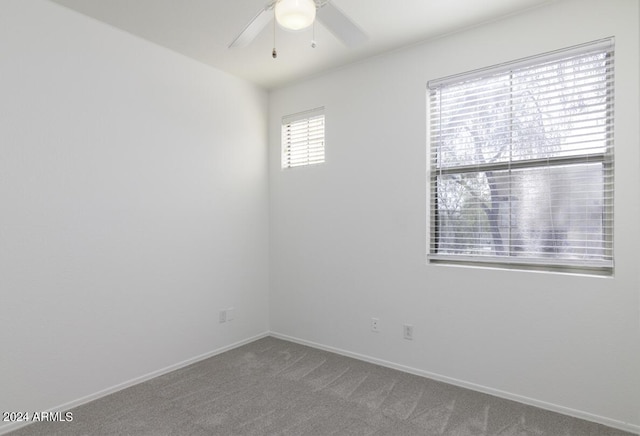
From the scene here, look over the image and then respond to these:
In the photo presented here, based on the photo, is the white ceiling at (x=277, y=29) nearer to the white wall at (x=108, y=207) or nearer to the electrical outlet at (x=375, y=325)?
the white wall at (x=108, y=207)

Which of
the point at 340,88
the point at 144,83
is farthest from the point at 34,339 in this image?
the point at 340,88

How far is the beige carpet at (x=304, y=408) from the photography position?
7.06 ft

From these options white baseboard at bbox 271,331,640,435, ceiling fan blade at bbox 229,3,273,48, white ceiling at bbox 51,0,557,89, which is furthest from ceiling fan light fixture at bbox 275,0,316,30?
white baseboard at bbox 271,331,640,435

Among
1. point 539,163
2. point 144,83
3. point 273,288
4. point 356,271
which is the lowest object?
point 273,288

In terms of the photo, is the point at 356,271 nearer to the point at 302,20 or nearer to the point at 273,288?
the point at 273,288

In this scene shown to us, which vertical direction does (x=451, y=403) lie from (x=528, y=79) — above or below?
below

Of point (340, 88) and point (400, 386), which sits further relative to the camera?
point (340, 88)

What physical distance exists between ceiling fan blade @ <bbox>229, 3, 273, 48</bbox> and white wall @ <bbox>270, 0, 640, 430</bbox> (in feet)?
4.89

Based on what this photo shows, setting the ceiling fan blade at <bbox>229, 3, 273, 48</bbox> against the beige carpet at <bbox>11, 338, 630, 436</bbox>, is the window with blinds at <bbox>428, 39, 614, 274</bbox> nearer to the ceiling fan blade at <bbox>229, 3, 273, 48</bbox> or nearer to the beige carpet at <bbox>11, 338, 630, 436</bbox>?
the beige carpet at <bbox>11, 338, 630, 436</bbox>

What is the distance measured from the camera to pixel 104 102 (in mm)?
2605

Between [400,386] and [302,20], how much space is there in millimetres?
2506

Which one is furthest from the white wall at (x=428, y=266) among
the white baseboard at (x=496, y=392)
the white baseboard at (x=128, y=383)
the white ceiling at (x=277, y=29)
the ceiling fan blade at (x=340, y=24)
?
the ceiling fan blade at (x=340, y=24)

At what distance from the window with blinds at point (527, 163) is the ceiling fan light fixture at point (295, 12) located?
1621 millimetres

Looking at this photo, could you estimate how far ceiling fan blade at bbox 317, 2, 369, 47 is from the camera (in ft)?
5.65
